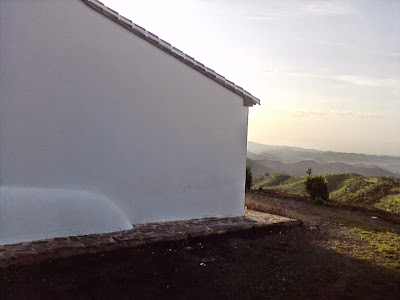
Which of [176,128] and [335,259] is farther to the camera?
[176,128]

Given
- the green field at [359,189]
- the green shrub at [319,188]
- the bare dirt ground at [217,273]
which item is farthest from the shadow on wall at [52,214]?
the green field at [359,189]

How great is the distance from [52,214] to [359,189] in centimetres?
1583

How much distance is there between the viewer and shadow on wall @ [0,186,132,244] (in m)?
6.07

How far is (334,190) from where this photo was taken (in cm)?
1998

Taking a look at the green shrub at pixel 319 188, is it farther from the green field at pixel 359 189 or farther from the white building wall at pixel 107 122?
the white building wall at pixel 107 122

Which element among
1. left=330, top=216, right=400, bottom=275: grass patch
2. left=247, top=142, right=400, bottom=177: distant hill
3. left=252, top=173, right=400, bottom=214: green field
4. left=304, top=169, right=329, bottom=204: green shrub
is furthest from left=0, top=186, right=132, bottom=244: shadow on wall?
left=247, top=142, right=400, bottom=177: distant hill

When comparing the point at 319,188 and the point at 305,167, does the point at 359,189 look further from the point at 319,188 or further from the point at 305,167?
the point at 305,167

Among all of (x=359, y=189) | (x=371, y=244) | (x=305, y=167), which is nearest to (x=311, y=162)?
(x=305, y=167)

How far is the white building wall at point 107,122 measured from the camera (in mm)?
6273

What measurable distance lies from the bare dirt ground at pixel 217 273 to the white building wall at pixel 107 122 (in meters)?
1.35

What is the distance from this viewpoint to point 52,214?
6.48m

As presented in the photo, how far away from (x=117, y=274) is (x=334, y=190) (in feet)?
55.5

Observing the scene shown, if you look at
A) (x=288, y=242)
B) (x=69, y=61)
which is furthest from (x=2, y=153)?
(x=288, y=242)

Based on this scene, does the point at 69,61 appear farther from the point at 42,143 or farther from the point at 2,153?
the point at 2,153
